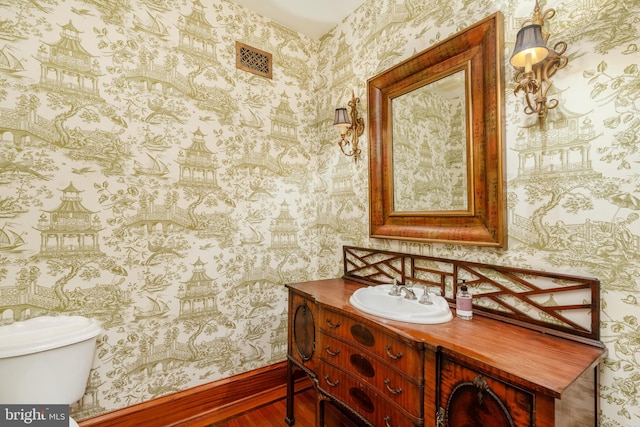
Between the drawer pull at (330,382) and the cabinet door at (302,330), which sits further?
the cabinet door at (302,330)

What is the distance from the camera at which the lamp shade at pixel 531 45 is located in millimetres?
1034

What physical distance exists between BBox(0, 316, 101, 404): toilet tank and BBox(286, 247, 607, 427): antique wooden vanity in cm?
108

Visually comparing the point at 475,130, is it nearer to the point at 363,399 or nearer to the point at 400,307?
the point at 400,307

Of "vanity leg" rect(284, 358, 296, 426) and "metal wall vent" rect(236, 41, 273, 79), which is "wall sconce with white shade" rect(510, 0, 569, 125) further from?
"vanity leg" rect(284, 358, 296, 426)

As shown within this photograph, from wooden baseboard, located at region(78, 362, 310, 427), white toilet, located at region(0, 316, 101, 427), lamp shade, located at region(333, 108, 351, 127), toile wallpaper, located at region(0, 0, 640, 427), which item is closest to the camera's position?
toile wallpaper, located at region(0, 0, 640, 427)

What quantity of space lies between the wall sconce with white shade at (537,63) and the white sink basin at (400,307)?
865 mm

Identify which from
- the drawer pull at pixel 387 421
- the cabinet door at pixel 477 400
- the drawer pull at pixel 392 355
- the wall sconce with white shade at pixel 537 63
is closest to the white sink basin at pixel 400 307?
the drawer pull at pixel 392 355

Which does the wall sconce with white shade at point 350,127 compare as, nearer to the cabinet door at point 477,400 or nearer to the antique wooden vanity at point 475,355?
the antique wooden vanity at point 475,355

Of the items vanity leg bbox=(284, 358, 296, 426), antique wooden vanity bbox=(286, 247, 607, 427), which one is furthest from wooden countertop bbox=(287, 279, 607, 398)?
vanity leg bbox=(284, 358, 296, 426)

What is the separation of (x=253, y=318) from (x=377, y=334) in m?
1.13

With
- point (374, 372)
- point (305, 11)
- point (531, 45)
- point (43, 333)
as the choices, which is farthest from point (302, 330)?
point (305, 11)

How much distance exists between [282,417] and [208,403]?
48 centimetres

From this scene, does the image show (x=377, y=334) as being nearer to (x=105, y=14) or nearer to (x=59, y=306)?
(x=59, y=306)

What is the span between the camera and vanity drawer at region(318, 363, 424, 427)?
1.09 meters
